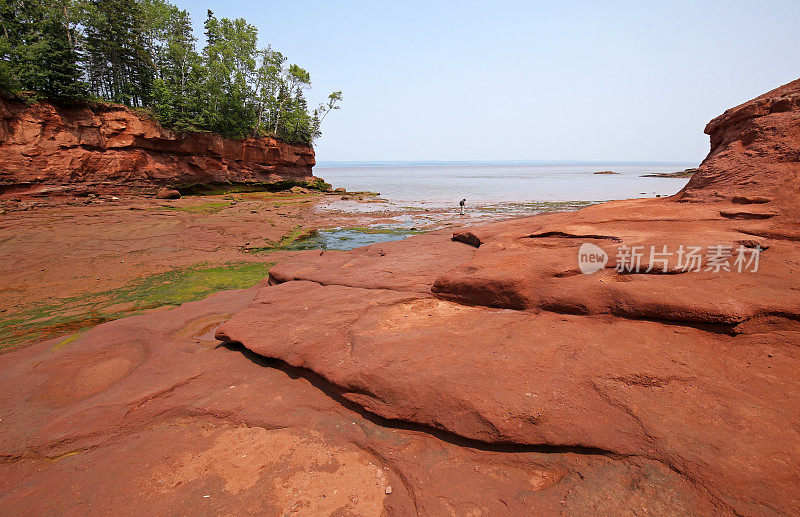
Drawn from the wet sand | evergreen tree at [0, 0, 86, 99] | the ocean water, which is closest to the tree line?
evergreen tree at [0, 0, 86, 99]

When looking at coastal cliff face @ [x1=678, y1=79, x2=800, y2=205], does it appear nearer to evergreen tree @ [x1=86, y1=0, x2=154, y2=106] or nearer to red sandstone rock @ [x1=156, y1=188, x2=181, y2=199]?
red sandstone rock @ [x1=156, y1=188, x2=181, y2=199]

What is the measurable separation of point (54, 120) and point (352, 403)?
95.9ft

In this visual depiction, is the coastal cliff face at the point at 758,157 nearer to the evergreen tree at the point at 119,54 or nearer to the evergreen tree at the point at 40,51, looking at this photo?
the evergreen tree at the point at 40,51

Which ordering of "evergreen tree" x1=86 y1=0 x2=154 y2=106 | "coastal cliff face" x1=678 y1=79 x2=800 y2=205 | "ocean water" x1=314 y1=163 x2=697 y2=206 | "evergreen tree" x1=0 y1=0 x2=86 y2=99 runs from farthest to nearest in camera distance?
"ocean water" x1=314 y1=163 x2=697 y2=206 → "evergreen tree" x1=86 y1=0 x2=154 y2=106 → "evergreen tree" x1=0 y1=0 x2=86 y2=99 → "coastal cliff face" x1=678 y1=79 x2=800 y2=205

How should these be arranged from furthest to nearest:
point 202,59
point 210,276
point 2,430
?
point 202,59 < point 210,276 < point 2,430

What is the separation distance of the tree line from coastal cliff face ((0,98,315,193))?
115 centimetres

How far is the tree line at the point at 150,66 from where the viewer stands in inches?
890

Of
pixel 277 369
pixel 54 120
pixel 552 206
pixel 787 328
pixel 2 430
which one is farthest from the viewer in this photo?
pixel 552 206

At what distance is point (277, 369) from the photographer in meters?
3.84

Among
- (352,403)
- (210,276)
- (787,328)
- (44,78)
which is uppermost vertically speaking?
(44,78)

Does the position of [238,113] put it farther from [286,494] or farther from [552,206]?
[286,494]

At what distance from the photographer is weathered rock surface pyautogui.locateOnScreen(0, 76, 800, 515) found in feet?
7.29

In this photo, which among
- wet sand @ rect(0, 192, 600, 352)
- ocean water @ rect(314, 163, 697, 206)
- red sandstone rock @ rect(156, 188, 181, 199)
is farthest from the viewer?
ocean water @ rect(314, 163, 697, 206)

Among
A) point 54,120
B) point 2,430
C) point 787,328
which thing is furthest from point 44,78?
point 787,328
